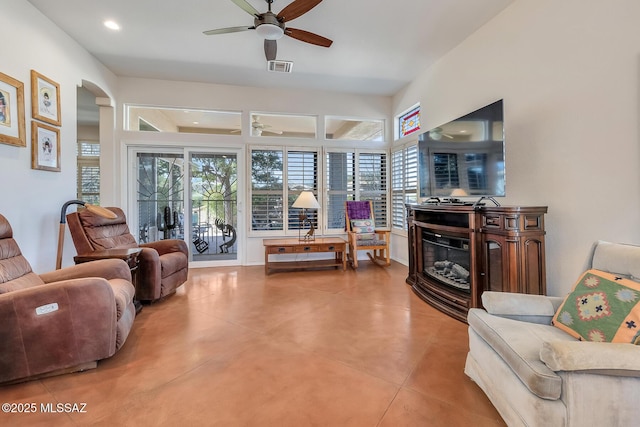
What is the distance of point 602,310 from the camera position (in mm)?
1387

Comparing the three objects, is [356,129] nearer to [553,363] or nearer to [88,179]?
[553,363]

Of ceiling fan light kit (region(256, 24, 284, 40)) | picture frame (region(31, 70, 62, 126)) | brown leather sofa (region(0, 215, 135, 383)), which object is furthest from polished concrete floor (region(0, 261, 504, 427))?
ceiling fan light kit (region(256, 24, 284, 40))

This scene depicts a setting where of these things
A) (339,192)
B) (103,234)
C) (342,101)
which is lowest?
(103,234)

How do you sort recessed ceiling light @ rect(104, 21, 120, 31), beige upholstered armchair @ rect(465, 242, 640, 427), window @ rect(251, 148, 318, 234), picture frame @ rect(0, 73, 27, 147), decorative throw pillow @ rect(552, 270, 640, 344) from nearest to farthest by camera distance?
beige upholstered armchair @ rect(465, 242, 640, 427) → decorative throw pillow @ rect(552, 270, 640, 344) → picture frame @ rect(0, 73, 27, 147) → recessed ceiling light @ rect(104, 21, 120, 31) → window @ rect(251, 148, 318, 234)

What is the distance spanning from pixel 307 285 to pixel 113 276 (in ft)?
7.00

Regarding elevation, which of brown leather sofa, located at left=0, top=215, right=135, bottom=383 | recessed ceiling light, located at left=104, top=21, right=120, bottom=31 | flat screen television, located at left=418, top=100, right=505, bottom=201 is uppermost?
recessed ceiling light, located at left=104, top=21, right=120, bottom=31

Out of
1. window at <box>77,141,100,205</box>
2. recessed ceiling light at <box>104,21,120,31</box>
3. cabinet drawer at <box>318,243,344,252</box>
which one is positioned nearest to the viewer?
recessed ceiling light at <box>104,21,120,31</box>

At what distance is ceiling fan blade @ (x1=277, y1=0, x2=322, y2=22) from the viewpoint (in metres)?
2.23

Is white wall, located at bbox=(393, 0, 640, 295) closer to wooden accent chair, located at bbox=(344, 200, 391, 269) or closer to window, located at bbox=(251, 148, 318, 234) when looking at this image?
wooden accent chair, located at bbox=(344, 200, 391, 269)

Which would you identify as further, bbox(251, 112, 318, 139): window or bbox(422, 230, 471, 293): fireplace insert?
bbox(251, 112, 318, 139): window

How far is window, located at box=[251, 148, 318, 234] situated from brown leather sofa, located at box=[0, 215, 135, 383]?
2.97m

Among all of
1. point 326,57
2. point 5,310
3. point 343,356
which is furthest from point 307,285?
point 326,57

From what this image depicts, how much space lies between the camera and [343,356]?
1.99m

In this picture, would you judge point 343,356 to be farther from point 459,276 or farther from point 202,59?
point 202,59
